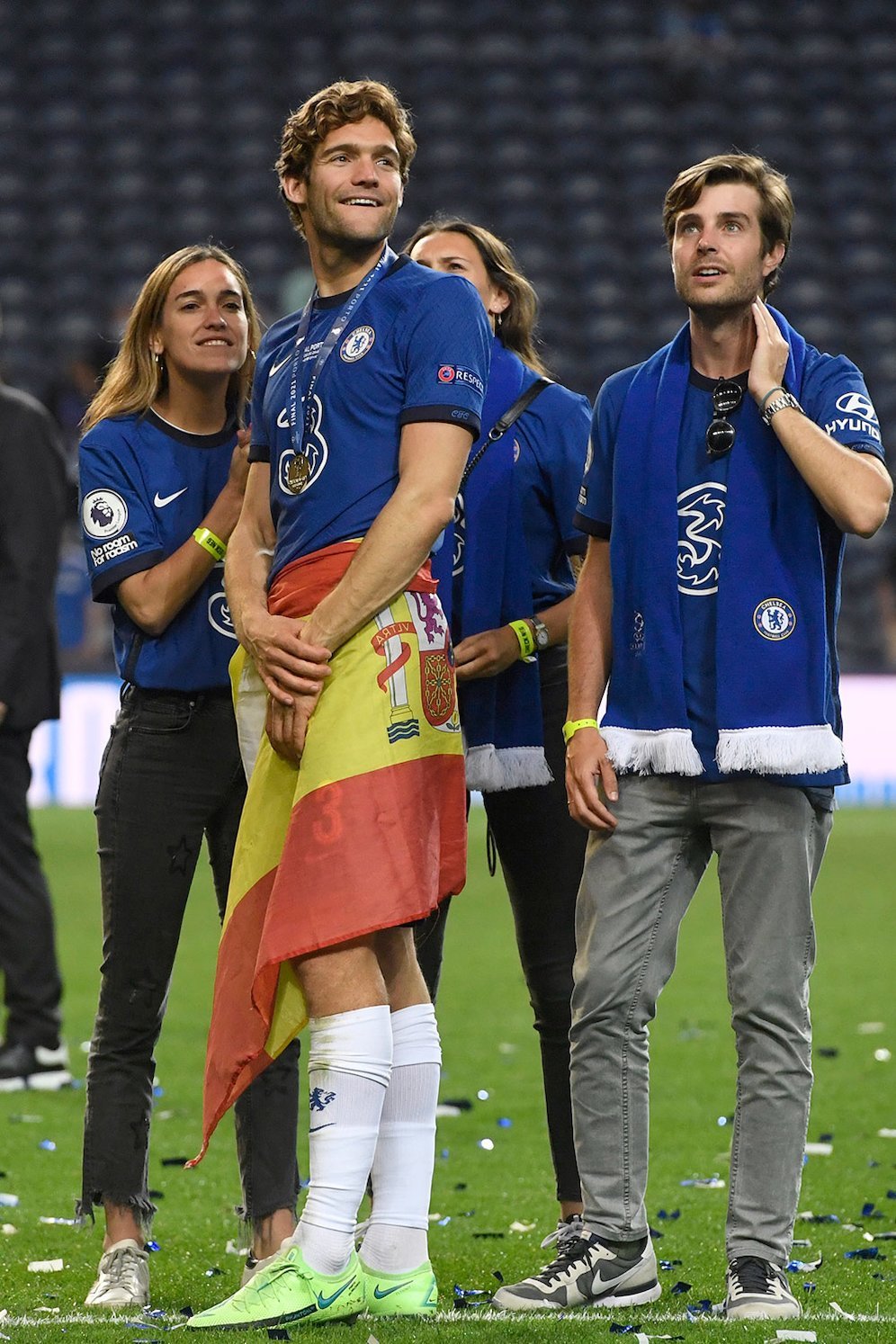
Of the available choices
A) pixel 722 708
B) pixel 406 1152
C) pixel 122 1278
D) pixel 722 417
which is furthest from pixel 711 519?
pixel 122 1278

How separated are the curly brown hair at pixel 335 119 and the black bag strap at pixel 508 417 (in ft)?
2.24

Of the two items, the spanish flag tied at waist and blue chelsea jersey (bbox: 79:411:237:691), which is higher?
blue chelsea jersey (bbox: 79:411:237:691)

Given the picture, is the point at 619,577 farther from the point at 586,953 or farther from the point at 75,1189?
the point at 75,1189

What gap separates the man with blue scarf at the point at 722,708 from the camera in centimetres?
301

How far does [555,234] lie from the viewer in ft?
57.7

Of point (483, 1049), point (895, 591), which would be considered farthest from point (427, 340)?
point (895, 591)

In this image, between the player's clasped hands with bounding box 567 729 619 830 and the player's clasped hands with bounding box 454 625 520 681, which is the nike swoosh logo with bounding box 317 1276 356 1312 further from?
the player's clasped hands with bounding box 454 625 520 681

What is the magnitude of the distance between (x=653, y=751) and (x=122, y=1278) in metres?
1.26

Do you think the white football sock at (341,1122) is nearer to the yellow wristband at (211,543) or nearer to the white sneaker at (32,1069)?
the yellow wristband at (211,543)

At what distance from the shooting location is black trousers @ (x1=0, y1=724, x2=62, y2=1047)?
544 cm

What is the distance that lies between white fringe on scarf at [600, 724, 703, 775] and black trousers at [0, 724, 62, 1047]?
2.75m

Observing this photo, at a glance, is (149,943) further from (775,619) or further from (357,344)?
(775,619)

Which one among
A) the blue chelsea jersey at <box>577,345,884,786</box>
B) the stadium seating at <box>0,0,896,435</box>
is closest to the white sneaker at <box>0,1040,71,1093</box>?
the blue chelsea jersey at <box>577,345,884,786</box>

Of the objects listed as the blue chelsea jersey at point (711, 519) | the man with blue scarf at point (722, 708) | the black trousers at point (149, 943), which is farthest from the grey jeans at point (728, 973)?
the black trousers at point (149, 943)
